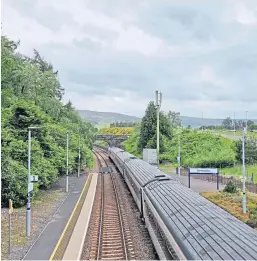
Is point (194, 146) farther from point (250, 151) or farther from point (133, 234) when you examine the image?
point (133, 234)

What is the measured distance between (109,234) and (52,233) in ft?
Answer: 11.0

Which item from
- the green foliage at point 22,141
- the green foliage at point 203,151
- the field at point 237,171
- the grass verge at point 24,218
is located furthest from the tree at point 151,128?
the grass verge at point 24,218

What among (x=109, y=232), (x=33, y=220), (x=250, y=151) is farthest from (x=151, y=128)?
(x=109, y=232)

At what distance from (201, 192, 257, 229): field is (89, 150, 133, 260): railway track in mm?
8241

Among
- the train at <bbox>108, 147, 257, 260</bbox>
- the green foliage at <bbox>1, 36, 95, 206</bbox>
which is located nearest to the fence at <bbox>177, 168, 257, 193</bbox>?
the green foliage at <bbox>1, 36, 95, 206</bbox>

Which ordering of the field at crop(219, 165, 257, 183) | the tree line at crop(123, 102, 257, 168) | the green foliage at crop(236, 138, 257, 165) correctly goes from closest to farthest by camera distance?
the field at crop(219, 165, 257, 183) < the green foliage at crop(236, 138, 257, 165) < the tree line at crop(123, 102, 257, 168)

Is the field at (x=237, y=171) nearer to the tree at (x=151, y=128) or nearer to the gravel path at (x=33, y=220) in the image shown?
the tree at (x=151, y=128)

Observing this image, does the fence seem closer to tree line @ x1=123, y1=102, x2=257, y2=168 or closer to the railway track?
tree line @ x1=123, y1=102, x2=257, y2=168

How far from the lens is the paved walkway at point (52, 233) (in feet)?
60.2

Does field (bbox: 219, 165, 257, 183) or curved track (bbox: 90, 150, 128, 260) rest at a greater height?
field (bbox: 219, 165, 257, 183)

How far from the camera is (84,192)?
38719 mm

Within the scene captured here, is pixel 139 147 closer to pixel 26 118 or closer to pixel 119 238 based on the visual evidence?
pixel 26 118

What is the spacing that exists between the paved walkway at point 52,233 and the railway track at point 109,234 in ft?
6.74

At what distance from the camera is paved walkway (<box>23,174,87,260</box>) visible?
18.3 meters
